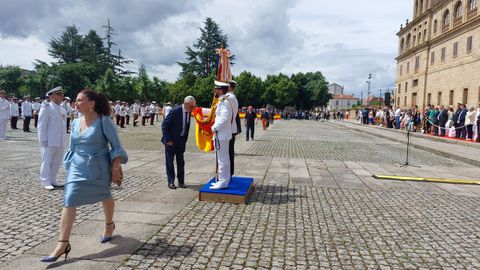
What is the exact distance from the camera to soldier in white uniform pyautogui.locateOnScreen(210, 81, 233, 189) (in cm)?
601

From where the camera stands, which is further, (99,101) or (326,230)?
(326,230)

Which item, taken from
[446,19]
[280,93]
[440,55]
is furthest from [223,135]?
[280,93]

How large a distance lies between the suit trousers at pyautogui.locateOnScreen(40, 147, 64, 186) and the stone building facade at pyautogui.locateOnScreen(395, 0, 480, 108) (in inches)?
1434

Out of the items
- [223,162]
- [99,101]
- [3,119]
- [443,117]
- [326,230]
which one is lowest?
[326,230]

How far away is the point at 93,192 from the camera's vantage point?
370 cm

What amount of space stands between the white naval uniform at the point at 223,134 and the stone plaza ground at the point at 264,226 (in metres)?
0.59

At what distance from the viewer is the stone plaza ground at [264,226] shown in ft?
12.1

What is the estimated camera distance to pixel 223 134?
6086 millimetres

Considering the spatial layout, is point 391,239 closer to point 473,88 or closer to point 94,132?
point 94,132

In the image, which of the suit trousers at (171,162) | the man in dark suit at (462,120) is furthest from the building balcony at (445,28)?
the suit trousers at (171,162)

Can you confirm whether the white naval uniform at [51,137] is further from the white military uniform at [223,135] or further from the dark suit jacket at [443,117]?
the dark suit jacket at [443,117]

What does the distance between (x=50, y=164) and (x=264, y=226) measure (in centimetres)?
440

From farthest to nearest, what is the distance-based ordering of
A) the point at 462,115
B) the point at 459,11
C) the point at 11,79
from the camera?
the point at 11,79, the point at 459,11, the point at 462,115

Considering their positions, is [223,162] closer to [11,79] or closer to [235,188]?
[235,188]
